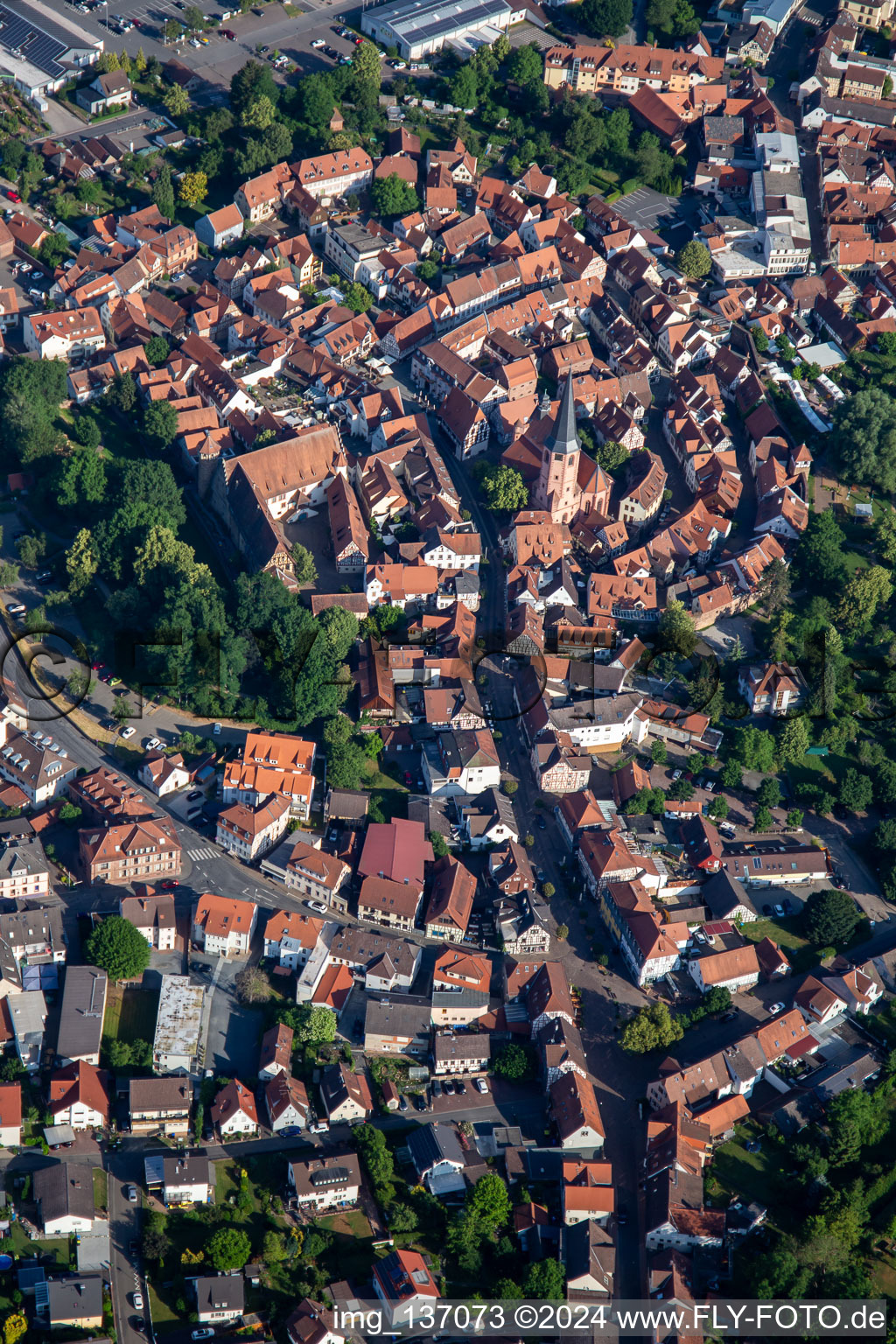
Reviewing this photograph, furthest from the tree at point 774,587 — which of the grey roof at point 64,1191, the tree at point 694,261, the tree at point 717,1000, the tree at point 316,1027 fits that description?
the grey roof at point 64,1191

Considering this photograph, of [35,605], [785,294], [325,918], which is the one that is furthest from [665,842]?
[785,294]

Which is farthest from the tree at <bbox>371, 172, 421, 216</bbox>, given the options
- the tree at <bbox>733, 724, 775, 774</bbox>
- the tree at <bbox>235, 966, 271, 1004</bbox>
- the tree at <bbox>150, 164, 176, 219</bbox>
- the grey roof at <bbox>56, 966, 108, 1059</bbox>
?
the grey roof at <bbox>56, 966, 108, 1059</bbox>

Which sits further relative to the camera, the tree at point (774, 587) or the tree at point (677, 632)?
the tree at point (774, 587)

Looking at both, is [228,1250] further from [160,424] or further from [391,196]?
[391,196]

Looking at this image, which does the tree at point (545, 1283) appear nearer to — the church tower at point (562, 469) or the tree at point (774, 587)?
the tree at point (774, 587)

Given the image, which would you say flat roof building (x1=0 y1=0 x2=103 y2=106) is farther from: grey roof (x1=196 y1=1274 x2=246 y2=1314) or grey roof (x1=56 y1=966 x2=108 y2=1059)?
grey roof (x1=196 y1=1274 x2=246 y2=1314)

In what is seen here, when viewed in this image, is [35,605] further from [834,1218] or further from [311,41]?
[311,41]
